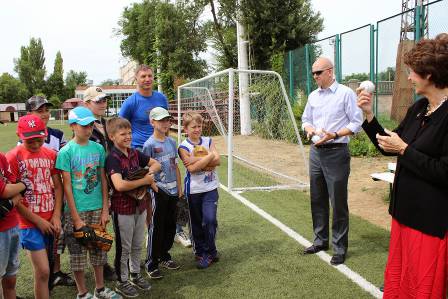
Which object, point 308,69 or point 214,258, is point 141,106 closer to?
point 214,258

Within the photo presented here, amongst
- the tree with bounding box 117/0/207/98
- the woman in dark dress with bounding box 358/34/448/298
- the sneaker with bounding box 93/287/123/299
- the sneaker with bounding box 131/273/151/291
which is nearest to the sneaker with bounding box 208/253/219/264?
the sneaker with bounding box 131/273/151/291

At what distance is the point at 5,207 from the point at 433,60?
286 cm

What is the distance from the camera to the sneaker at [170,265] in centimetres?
446

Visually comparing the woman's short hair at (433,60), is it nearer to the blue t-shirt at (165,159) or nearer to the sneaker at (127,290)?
the blue t-shirt at (165,159)

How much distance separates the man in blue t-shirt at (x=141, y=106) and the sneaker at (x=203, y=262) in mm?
1431

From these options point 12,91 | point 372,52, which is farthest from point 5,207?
point 12,91

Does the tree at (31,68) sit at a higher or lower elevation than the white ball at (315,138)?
higher

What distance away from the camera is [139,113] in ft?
15.1

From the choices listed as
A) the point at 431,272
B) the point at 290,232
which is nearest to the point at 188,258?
the point at 290,232

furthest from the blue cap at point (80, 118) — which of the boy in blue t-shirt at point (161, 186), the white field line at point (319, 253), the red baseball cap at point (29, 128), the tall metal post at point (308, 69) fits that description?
the tall metal post at point (308, 69)

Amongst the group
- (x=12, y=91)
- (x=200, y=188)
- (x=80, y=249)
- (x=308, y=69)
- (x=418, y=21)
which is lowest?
(x=80, y=249)

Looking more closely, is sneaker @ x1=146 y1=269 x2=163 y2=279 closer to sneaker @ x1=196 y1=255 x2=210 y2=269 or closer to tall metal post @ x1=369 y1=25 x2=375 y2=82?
sneaker @ x1=196 y1=255 x2=210 y2=269

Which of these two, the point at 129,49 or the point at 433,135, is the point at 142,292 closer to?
the point at 433,135

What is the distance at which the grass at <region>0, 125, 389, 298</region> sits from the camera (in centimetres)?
382
